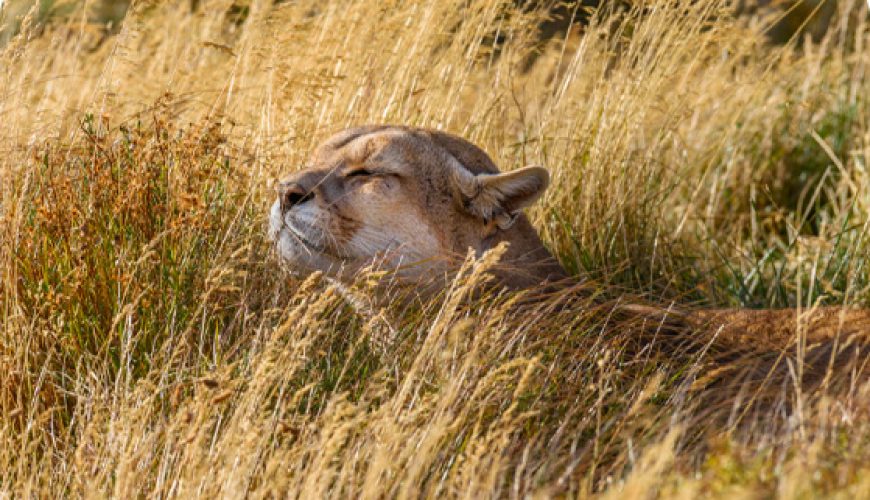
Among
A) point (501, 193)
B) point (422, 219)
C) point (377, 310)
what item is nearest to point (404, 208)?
point (422, 219)

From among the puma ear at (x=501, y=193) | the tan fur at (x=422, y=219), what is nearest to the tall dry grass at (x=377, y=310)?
the tan fur at (x=422, y=219)

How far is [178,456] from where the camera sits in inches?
144

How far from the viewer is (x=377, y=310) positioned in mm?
4781

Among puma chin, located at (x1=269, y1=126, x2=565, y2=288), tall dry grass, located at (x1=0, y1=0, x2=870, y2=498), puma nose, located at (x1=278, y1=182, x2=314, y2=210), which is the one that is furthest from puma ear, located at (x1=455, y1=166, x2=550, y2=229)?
puma nose, located at (x1=278, y1=182, x2=314, y2=210)

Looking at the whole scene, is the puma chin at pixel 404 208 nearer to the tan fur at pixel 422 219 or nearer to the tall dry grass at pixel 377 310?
the tan fur at pixel 422 219

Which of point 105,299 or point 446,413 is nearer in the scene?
point 446,413

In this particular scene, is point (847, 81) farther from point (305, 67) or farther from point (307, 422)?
point (307, 422)

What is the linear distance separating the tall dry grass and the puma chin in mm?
160

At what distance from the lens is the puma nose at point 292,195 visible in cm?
496

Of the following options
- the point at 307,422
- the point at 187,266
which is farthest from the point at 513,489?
the point at 187,266

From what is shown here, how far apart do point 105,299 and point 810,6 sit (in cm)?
1090

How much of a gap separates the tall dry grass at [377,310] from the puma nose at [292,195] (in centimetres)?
20

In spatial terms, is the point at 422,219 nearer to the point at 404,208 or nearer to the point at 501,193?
the point at 404,208

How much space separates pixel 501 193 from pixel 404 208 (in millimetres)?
425
